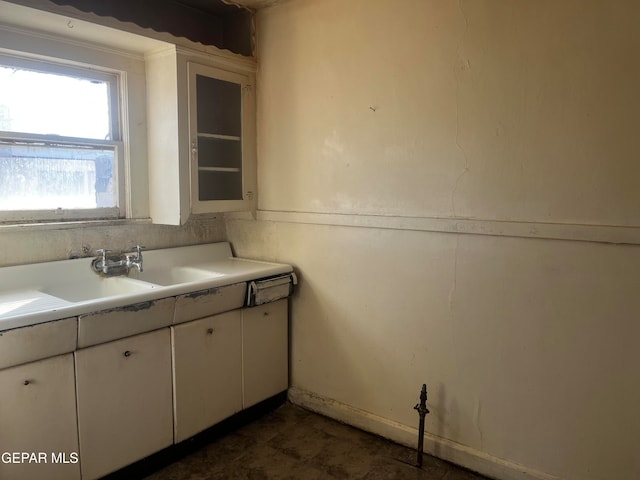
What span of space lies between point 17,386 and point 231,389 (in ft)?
3.53

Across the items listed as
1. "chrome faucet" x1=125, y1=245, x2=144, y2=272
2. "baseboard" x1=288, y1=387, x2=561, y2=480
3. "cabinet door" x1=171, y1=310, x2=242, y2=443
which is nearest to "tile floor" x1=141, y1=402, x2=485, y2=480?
"baseboard" x1=288, y1=387, x2=561, y2=480

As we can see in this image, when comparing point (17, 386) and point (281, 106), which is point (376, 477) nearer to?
point (17, 386)

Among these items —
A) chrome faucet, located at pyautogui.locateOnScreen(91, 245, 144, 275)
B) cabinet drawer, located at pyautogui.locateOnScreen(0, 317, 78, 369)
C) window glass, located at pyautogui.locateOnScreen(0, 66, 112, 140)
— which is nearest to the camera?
cabinet drawer, located at pyautogui.locateOnScreen(0, 317, 78, 369)

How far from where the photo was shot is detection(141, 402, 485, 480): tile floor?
88.8 inches

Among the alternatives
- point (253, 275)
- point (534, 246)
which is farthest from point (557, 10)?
point (253, 275)

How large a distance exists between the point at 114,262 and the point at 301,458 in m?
1.42

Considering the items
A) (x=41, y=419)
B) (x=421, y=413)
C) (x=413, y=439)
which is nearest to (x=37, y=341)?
(x=41, y=419)

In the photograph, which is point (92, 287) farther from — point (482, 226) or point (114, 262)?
point (482, 226)

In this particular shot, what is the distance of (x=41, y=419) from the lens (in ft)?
6.04

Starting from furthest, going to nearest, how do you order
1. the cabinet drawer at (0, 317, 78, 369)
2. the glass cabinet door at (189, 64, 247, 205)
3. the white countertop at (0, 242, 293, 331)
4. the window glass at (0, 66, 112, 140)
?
the glass cabinet door at (189, 64, 247, 205)
the window glass at (0, 66, 112, 140)
the white countertop at (0, 242, 293, 331)
the cabinet drawer at (0, 317, 78, 369)

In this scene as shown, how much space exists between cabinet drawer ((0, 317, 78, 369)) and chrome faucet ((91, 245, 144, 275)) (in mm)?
711

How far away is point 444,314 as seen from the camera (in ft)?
7.63

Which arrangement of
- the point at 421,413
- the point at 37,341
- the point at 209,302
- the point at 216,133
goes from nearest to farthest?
the point at 37,341, the point at 421,413, the point at 209,302, the point at 216,133

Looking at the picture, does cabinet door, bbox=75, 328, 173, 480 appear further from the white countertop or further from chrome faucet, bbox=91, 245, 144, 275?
chrome faucet, bbox=91, 245, 144, 275
